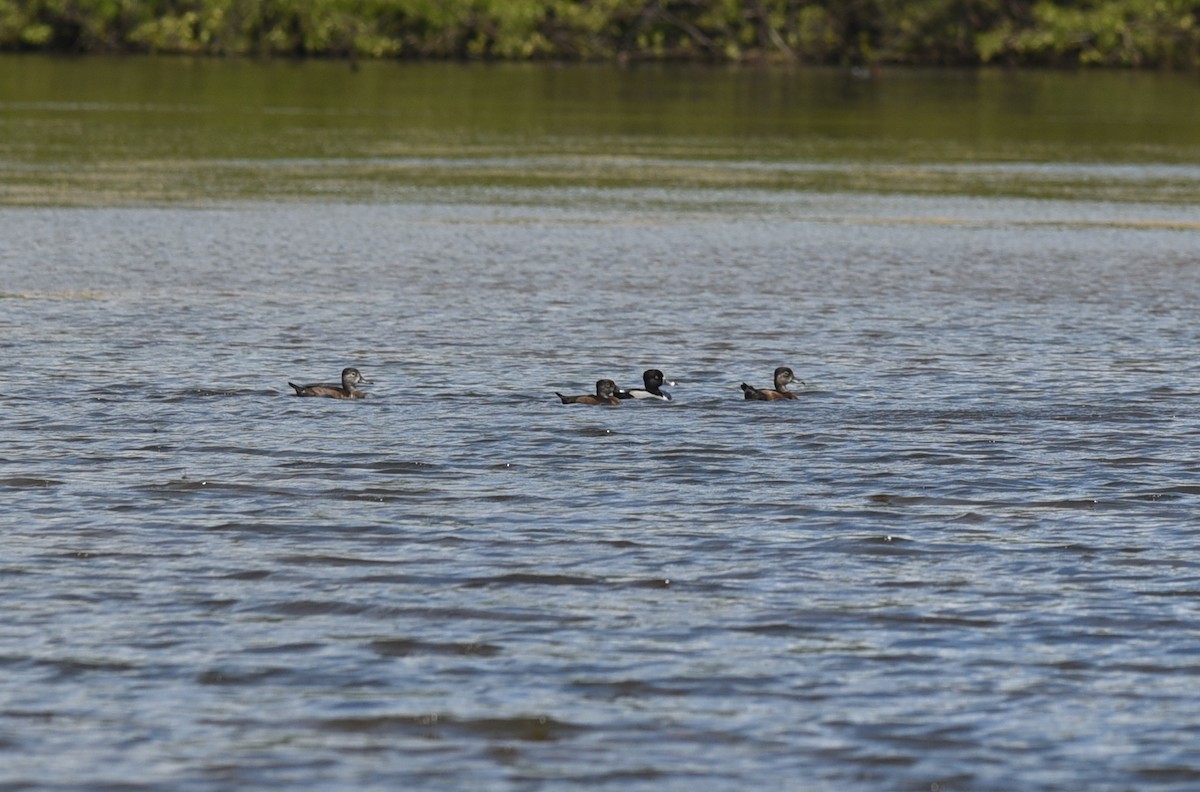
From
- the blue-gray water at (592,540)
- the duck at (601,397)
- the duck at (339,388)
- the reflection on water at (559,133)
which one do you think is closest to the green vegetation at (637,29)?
the reflection on water at (559,133)

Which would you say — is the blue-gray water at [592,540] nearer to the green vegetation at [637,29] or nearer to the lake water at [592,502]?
the lake water at [592,502]

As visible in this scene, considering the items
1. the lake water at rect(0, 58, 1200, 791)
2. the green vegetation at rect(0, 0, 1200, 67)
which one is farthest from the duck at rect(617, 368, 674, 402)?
the green vegetation at rect(0, 0, 1200, 67)

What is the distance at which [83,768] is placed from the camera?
9.37 metres

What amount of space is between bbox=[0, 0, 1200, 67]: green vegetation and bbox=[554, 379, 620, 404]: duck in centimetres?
8804

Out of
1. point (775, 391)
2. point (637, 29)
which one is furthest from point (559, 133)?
point (637, 29)

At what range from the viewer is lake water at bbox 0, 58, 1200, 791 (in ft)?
32.7

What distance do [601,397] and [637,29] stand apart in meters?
94.9

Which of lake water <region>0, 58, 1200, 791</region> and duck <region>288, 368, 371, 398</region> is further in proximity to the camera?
duck <region>288, 368, 371, 398</region>

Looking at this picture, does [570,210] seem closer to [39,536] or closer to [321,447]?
[321,447]

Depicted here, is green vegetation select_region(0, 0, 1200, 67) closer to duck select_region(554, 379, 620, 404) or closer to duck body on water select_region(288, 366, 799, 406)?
duck body on water select_region(288, 366, 799, 406)

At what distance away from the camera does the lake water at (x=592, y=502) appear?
9.95 meters

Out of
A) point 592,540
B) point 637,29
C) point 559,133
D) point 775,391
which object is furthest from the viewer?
point 637,29

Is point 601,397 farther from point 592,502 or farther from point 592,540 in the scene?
point 592,540

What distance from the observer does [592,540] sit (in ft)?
44.8
